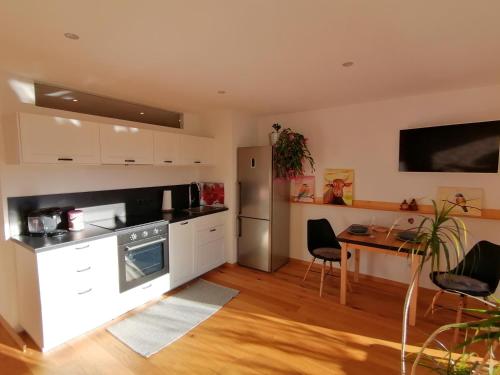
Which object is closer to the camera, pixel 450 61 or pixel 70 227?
pixel 450 61

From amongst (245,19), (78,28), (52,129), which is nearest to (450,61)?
(245,19)

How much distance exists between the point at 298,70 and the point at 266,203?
6.04 feet

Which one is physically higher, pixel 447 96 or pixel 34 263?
pixel 447 96

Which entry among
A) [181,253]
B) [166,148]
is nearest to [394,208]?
[181,253]

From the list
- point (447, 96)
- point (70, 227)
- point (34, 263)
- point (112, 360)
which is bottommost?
point (112, 360)

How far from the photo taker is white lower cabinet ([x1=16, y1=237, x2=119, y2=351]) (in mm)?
2076

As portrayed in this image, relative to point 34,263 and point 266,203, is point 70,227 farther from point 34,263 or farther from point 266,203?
point 266,203

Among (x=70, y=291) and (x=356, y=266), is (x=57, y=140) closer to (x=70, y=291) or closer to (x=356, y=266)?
(x=70, y=291)

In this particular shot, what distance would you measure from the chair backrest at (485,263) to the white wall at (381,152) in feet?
1.28

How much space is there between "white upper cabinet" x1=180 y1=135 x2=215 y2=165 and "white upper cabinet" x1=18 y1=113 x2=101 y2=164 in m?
1.11

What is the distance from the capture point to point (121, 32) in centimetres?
160

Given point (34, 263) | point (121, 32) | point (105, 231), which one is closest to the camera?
point (121, 32)

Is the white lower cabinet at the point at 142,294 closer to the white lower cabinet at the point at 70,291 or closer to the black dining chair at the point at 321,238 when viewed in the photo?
the white lower cabinet at the point at 70,291

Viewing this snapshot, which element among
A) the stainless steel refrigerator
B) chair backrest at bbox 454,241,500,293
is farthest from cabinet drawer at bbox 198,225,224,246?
chair backrest at bbox 454,241,500,293
